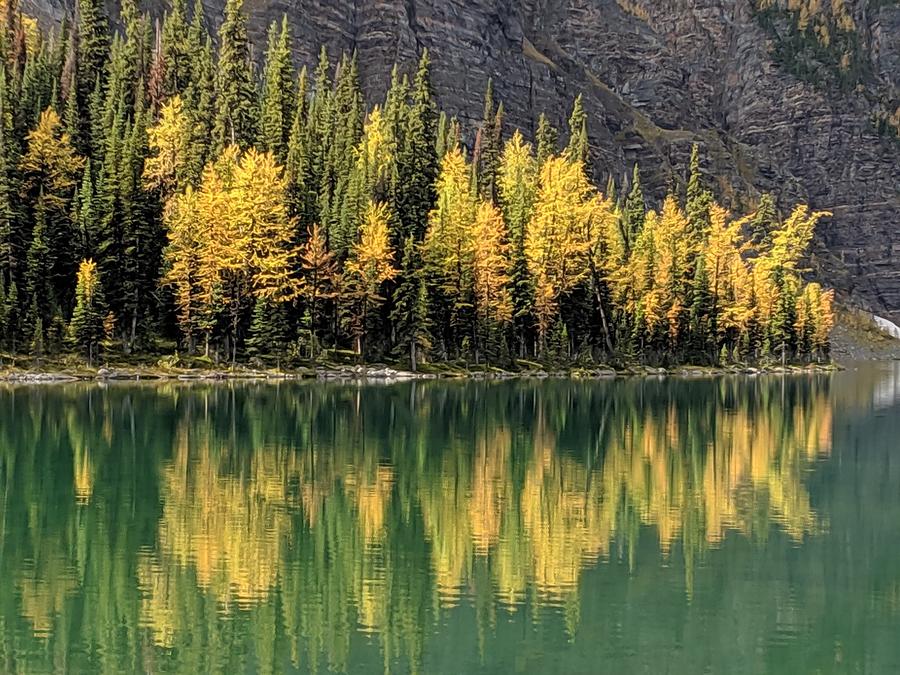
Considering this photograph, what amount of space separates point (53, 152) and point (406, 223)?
102 feet

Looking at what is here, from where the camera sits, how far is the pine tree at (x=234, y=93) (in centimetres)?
9688

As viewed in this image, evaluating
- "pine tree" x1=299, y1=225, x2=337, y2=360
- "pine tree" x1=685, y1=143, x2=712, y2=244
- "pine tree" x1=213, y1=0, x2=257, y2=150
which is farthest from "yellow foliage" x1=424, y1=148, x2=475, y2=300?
"pine tree" x1=685, y1=143, x2=712, y2=244

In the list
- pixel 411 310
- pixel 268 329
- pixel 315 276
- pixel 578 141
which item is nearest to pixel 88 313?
pixel 268 329

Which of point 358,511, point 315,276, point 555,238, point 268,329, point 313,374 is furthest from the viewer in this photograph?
point 555,238

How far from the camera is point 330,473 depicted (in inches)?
1289

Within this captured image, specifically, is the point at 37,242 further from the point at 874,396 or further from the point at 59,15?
the point at 59,15

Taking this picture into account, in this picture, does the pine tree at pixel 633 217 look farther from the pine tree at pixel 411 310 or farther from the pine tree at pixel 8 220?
the pine tree at pixel 8 220

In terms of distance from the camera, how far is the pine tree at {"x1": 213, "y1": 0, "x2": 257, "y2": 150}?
96.9 m

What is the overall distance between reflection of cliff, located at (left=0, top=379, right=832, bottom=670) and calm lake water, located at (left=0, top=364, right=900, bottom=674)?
0.09 metres

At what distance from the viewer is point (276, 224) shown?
288ft

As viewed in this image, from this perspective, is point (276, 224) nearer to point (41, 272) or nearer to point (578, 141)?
point (41, 272)

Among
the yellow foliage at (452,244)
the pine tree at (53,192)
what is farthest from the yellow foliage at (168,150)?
the yellow foliage at (452,244)

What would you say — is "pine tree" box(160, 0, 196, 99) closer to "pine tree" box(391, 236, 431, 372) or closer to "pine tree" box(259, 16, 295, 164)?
"pine tree" box(259, 16, 295, 164)

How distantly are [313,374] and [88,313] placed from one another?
719 inches
